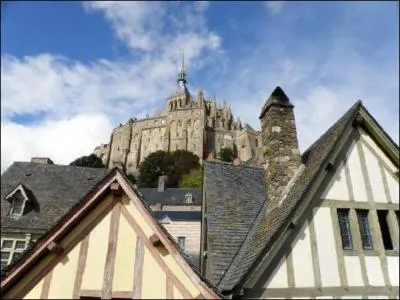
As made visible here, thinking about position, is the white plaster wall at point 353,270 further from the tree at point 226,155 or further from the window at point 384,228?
the tree at point 226,155

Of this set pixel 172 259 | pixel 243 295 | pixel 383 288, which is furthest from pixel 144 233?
pixel 383 288

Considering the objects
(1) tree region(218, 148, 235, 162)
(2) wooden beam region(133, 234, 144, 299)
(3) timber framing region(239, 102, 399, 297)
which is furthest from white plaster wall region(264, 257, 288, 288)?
(1) tree region(218, 148, 235, 162)

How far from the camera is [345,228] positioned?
7.84m

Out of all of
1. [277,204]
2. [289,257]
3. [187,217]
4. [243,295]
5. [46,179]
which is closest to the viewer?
[243,295]

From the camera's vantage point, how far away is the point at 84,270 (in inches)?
280

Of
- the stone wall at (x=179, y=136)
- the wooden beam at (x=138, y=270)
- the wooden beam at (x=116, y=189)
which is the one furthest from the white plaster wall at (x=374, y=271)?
the stone wall at (x=179, y=136)

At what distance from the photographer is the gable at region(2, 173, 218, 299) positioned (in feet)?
22.7

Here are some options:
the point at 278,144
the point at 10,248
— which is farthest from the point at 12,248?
the point at 278,144

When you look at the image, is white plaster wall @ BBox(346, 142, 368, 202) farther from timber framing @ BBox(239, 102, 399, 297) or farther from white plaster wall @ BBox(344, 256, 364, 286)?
white plaster wall @ BBox(344, 256, 364, 286)

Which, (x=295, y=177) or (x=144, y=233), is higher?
(x=295, y=177)

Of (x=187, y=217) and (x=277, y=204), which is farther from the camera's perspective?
(x=187, y=217)

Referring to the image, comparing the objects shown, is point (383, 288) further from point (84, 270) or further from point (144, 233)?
point (84, 270)

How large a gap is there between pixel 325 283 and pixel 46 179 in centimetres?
1740

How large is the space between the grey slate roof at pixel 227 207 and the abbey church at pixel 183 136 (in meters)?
82.2
